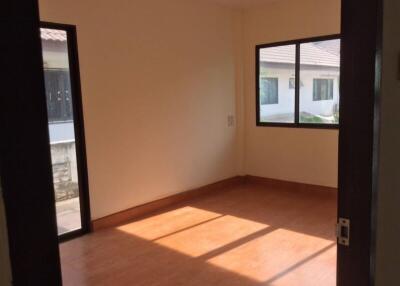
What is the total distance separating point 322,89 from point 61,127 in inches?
129

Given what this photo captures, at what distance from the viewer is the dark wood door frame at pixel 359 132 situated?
3.02 feet

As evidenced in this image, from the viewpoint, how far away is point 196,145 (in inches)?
197

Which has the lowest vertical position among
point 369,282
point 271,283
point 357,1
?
point 271,283

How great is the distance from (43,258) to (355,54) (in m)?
0.85

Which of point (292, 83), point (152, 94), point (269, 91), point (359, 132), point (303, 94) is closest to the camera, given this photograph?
point (359, 132)

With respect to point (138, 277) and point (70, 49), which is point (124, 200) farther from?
point (70, 49)

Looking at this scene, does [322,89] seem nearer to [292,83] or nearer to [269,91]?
[292,83]

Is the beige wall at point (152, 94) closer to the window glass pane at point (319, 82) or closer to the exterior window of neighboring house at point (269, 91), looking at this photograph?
the exterior window of neighboring house at point (269, 91)

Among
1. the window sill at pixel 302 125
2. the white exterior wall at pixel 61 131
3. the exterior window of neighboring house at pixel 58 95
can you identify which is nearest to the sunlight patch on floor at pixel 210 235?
the white exterior wall at pixel 61 131

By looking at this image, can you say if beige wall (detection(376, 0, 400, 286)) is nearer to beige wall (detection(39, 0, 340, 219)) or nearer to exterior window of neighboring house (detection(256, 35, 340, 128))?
beige wall (detection(39, 0, 340, 219))

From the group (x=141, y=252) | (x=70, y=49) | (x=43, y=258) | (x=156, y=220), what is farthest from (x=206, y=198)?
(x=43, y=258)

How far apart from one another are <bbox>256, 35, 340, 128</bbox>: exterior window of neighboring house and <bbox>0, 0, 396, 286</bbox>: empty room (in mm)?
19

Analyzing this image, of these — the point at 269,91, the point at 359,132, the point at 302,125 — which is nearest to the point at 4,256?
the point at 359,132

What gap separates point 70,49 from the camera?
11.8 ft
